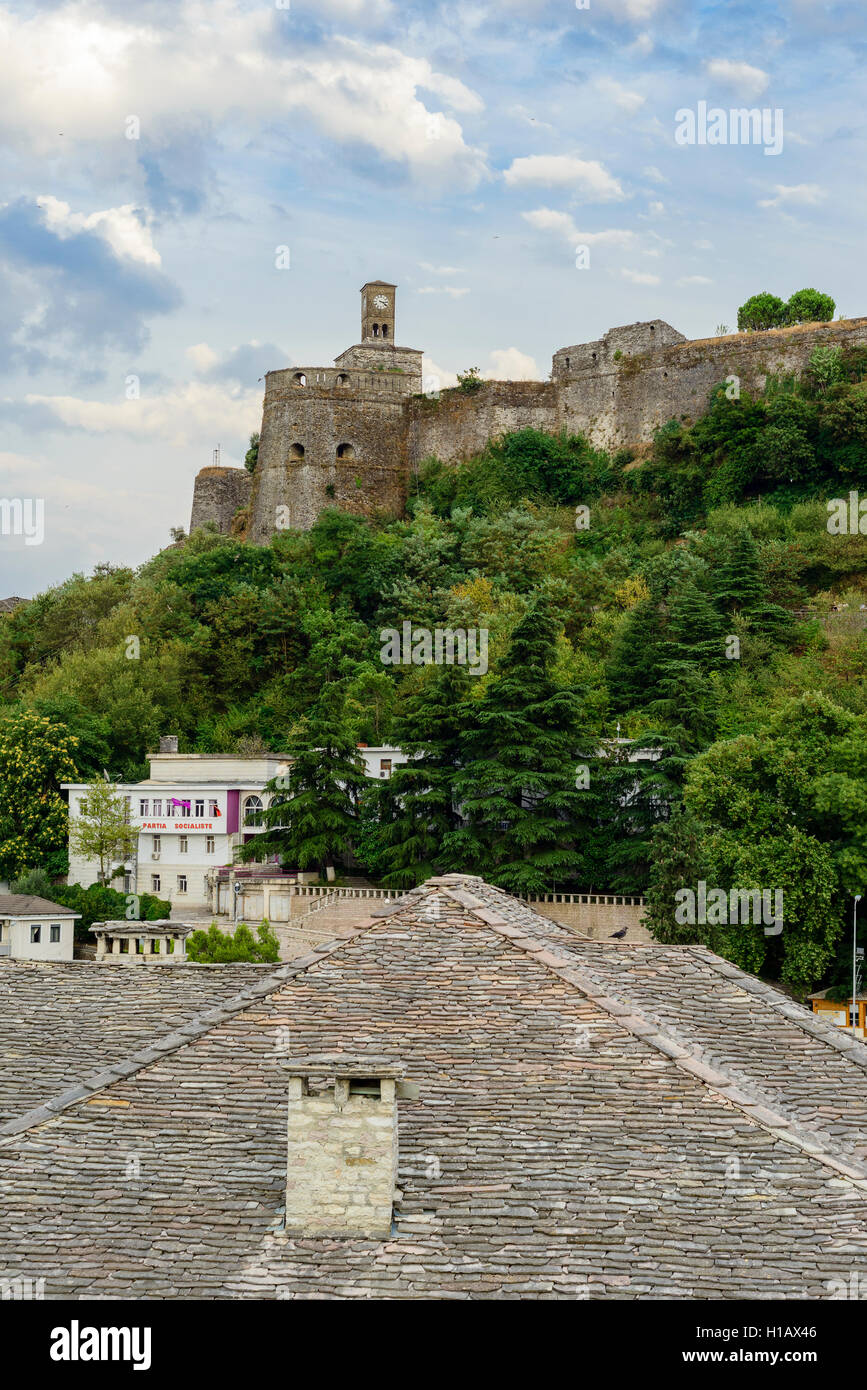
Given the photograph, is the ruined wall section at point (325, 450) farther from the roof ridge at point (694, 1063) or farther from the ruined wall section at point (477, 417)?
the roof ridge at point (694, 1063)

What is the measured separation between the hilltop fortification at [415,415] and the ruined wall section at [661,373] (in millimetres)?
45

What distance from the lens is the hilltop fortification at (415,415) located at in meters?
65.6

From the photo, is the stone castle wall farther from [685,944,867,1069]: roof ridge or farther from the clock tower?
[685,944,867,1069]: roof ridge

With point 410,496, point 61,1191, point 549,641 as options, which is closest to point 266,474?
point 410,496

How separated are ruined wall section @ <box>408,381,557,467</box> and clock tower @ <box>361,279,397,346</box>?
8910mm

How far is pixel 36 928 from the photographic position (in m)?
38.2

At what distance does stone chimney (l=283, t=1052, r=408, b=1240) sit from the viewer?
8516mm

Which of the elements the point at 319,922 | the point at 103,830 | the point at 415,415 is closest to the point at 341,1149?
the point at 319,922

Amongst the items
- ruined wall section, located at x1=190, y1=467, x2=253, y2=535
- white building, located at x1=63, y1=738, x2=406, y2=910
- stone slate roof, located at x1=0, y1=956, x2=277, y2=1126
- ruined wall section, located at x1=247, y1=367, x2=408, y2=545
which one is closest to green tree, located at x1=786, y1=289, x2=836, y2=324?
ruined wall section, located at x1=247, y1=367, x2=408, y2=545

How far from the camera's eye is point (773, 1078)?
36.8 ft

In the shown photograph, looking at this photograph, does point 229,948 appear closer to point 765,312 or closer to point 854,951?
point 854,951

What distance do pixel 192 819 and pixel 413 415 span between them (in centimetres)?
2854

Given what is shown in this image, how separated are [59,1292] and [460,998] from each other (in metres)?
3.43

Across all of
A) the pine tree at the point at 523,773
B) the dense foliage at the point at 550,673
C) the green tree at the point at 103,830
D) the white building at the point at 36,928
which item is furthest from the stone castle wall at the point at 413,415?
the white building at the point at 36,928
